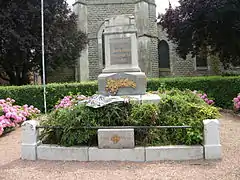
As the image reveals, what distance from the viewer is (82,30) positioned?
854 inches

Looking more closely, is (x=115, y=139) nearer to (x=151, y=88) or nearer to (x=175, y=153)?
(x=175, y=153)

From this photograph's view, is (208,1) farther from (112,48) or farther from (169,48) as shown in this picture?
(169,48)

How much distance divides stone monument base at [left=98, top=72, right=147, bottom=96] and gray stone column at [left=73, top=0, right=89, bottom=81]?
45.9 ft

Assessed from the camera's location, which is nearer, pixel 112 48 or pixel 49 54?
pixel 112 48

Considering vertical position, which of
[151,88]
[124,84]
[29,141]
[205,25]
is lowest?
[29,141]

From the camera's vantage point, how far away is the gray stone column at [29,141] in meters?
5.35

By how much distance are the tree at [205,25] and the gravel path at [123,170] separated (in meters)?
10.2

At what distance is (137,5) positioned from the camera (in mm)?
21719

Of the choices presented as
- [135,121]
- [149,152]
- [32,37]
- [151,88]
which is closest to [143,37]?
[32,37]

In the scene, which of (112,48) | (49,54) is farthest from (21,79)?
(112,48)

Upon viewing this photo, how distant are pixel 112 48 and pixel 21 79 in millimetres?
12705

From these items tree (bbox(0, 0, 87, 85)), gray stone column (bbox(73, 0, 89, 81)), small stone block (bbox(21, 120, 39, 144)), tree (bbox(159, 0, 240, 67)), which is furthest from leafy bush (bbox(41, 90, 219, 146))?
gray stone column (bbox(73, 0, 89, 81))

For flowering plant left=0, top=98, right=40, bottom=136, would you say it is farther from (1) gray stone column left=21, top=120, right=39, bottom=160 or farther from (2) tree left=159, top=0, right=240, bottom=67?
(2) tree left=159, top=0, right=240, bottom=67

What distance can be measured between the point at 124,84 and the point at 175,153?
3023mm
